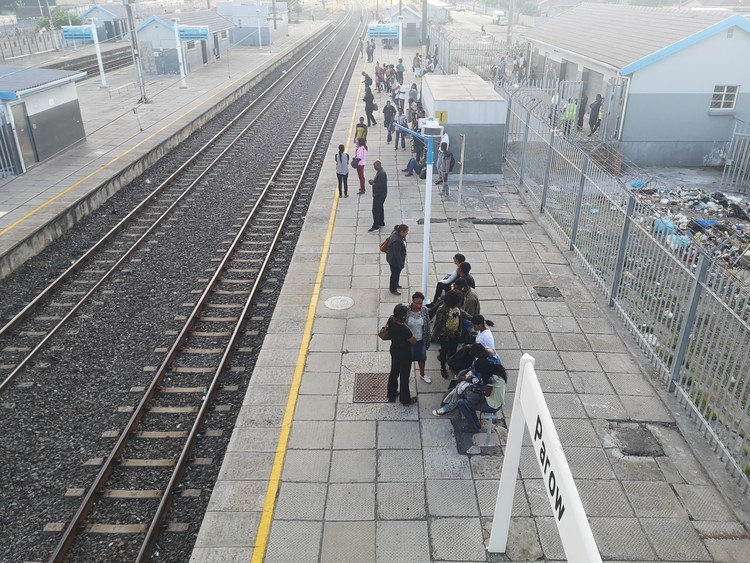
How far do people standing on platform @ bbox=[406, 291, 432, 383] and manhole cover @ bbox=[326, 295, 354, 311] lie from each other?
255cm

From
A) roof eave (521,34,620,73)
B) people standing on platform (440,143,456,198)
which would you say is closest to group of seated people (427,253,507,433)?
people standing on platform (440,143,456,198)

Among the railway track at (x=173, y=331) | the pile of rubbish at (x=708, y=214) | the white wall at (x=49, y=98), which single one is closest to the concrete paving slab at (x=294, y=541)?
the railway track at (x=173, y=331)

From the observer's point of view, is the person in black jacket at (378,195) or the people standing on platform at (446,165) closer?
the person in black jacket at (378,195)

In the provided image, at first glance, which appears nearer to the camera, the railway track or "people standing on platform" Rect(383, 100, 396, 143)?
the railway track

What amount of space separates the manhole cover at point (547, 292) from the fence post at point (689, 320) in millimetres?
2979

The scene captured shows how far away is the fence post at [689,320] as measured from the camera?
6.92m

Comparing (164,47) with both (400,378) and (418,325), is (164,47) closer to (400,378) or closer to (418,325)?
(418,325)

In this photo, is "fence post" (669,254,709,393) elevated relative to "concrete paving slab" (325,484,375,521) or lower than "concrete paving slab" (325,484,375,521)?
elevated

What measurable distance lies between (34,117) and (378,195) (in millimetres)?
11964

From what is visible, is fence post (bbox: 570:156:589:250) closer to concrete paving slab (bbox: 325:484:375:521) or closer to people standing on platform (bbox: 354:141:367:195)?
people standing on platform (bbox: 354:141:367:195)

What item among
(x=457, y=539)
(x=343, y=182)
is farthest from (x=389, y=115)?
(x=457, y=539)

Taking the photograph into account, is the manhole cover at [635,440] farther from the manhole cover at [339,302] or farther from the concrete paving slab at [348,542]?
the manhole cover at [339,302]

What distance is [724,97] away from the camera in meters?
20.4

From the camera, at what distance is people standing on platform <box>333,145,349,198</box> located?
15087 mm
